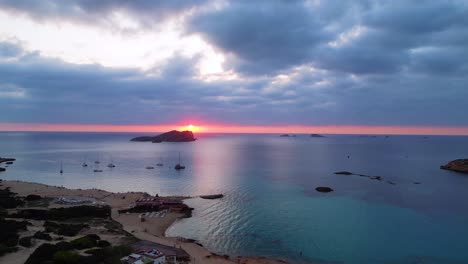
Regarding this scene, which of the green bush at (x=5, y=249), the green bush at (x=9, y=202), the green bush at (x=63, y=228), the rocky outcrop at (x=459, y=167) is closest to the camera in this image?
the green bush at (x=5, y=249)

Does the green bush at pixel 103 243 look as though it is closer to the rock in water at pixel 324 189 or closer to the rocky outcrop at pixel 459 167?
the rock in water at pixel 324 189

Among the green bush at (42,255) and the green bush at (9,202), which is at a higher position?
the green bush at (42,255)

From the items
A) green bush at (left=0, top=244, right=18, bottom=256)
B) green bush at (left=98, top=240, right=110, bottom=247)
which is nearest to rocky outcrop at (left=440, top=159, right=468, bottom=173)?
green bush at (left=98, top=240, right=110, bottom=247)

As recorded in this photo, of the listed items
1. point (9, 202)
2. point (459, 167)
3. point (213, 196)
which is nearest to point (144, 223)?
point (213, 196)

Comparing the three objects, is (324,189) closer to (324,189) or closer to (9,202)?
(324,189)

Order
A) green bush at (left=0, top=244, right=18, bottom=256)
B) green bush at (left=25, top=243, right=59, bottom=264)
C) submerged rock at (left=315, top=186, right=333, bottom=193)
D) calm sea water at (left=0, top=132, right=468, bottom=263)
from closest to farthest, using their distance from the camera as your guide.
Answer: green bush at (left=25, top=243, right=59, bottom=264) → green bush at (left=0, top=244, right=18, bottom=256) → calm sea water at (left=0, top=132, right=468, bottom=263) → submerged rock at (left=315, top=186, right=333, bottom=193)

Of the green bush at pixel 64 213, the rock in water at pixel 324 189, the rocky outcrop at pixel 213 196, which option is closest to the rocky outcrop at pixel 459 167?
the rock in water at pixel 324 189

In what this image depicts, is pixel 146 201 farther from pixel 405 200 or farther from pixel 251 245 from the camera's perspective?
pixel 405 200

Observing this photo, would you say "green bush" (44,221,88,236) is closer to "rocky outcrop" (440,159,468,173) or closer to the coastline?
the coastline
